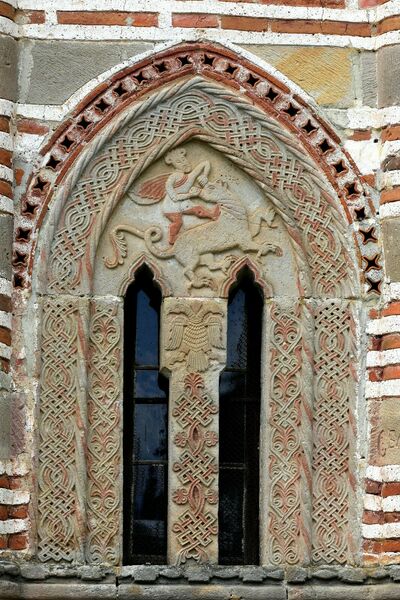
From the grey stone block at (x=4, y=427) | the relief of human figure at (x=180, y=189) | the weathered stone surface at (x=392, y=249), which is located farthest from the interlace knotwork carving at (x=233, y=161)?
the grey stone block at (x=4, y=427)

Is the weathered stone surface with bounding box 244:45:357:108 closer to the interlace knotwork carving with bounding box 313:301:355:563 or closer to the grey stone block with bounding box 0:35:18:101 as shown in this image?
the interlace knotwork carving with bounding box 313:301:355:563

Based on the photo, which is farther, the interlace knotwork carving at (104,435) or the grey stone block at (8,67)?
the grey stone block at (8,67)

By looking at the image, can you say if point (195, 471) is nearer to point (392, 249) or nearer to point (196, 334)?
point (196, 334)

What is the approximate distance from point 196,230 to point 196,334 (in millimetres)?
654

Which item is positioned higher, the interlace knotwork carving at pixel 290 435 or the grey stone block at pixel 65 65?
the grey stone block at pixel 65 65

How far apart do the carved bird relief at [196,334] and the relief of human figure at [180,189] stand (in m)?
0.56

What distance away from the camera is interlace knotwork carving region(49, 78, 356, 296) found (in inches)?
674

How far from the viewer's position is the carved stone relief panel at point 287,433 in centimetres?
1681

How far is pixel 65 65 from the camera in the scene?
56.6ft

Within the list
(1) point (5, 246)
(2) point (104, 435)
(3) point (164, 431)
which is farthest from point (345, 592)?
(1) point (5, 246)

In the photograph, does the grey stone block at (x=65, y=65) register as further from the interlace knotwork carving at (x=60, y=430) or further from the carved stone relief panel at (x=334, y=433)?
the carved stone relief panel at (x=334, y=433)

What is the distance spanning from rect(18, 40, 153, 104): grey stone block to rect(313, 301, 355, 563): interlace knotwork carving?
78.5 inches

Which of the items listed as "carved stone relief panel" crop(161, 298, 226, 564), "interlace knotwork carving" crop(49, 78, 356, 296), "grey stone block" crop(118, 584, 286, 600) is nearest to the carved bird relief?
"carved stone relief panel" crop(161, 298, 226, 564)

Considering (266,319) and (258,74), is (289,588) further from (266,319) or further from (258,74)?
(258,74)
